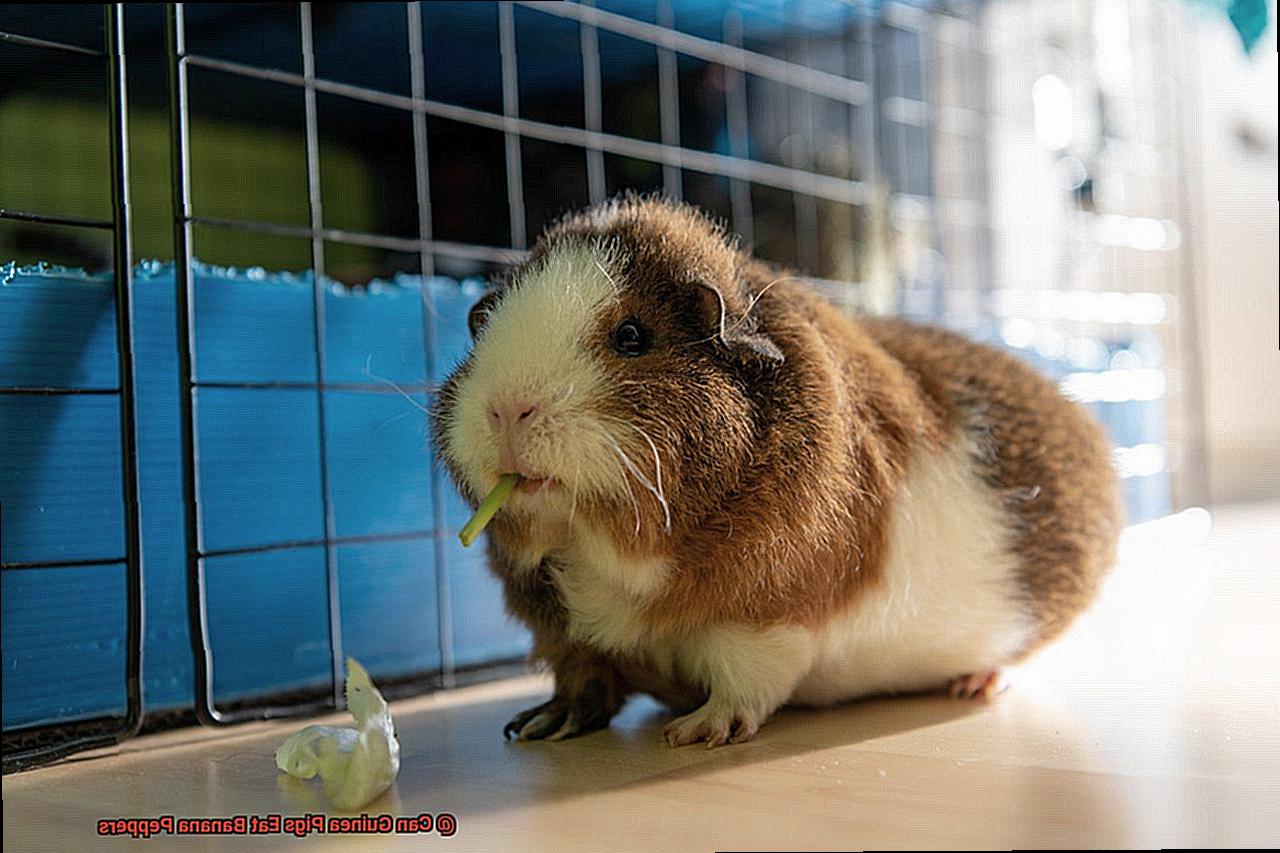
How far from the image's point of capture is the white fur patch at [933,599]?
1.52m

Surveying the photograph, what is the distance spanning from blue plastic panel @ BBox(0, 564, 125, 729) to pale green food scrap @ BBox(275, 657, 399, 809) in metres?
0.36

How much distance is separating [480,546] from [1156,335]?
9.19 ft

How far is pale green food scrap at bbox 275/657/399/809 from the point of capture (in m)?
1.23

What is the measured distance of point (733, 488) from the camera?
1.34 metres

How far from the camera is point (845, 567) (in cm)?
146

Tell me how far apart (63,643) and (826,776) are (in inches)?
36.9

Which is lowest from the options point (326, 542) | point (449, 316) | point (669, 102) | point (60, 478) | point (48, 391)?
point (326, 542)

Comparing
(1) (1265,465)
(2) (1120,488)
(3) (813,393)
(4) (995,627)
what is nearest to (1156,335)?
(1) (1265,465)

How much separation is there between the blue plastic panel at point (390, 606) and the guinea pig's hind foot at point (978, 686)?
0.80m

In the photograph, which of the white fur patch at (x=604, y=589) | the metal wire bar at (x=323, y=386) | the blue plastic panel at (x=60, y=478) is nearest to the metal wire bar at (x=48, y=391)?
the blue plastic panel at (x=60, y=478)

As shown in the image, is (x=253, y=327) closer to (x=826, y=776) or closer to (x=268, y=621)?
(x=268, y=621)

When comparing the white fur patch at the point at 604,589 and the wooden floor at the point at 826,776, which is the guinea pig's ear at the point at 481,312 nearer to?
the white fur patch at the point at 604,589

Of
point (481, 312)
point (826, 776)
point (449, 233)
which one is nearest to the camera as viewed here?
point (826, 776)

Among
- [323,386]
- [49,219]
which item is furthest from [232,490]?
[49,219]
